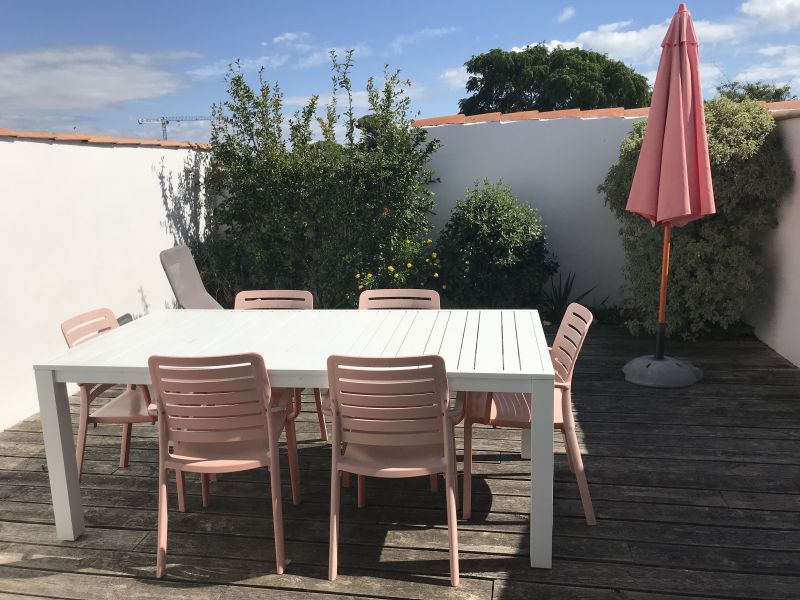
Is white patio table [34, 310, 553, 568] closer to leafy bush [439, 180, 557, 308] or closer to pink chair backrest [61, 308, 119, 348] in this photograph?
pink chair backrest [61, 308, 119, 348]

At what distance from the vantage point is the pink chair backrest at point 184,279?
5.34 meters

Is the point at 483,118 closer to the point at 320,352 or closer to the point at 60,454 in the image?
the point at 320,352

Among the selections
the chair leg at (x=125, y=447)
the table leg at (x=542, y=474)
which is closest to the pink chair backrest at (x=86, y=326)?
the chair leg at (x=125, y=447)

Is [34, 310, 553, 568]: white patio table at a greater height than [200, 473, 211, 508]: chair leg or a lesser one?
greater

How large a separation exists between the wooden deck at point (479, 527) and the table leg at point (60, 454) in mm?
108

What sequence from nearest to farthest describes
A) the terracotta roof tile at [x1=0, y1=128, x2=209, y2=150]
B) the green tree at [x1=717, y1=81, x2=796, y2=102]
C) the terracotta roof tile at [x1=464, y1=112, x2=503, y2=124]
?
→ the terracotta roof tile at [x1=0, y1=128, x2=209, y2=150] → the terracotta roof tile at [x1=464, y1=112, x2=503, y2=124] → the green tree at [x1=717, y1=81, x2=796, y2=102]

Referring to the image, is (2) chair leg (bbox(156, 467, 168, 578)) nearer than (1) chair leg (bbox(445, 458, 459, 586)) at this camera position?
No

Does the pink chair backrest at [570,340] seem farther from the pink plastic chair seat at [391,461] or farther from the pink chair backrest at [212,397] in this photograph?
the pink chair backrest at [212,397]

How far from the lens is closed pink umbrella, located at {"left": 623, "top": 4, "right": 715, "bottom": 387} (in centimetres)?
442

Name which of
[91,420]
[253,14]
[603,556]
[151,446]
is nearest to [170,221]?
[151,446]

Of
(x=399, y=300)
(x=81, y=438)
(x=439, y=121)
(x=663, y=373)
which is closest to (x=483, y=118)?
(x=439, y=121)

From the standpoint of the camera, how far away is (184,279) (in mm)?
5531

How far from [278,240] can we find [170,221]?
1.09m

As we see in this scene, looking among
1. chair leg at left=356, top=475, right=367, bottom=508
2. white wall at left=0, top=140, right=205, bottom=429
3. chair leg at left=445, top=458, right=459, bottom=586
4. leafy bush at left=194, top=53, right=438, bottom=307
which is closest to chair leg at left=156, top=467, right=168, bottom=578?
chair leg at left=356, top=475, right=367, bottom=508
